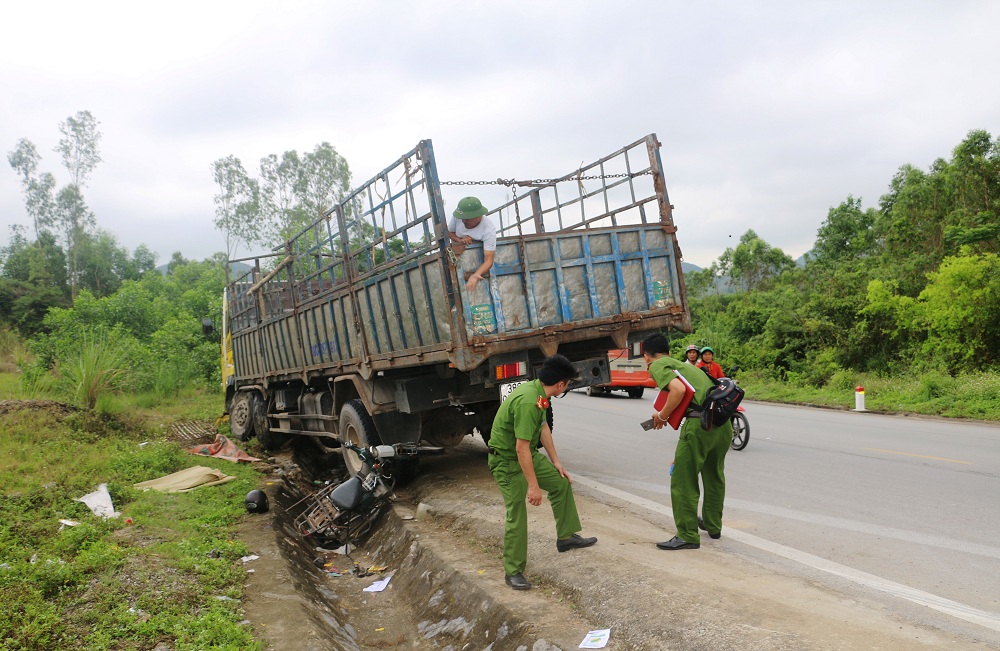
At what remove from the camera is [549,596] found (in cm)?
430

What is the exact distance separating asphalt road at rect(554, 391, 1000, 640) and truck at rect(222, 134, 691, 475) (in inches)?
69.8

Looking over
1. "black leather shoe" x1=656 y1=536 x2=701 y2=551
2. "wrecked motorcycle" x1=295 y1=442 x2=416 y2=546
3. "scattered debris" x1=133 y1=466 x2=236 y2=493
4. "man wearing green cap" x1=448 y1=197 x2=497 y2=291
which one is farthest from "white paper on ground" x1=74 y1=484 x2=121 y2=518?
"black leather shoe" x1=656 y1=536 x2=701 y2=551

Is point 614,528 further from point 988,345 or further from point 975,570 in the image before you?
point 988,345

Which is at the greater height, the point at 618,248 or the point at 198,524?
the point at 618,248

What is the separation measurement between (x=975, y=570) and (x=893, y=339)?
49.4 ft

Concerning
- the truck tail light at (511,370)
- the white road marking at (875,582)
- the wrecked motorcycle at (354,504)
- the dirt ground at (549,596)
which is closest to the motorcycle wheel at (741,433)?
the dirt ground at (549,596)

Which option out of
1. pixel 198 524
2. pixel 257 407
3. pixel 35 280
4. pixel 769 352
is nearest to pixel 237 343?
pixel 257 407

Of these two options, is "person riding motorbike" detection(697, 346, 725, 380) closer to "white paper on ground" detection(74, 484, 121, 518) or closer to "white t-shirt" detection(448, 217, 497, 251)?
"white t-shirt" detection(448, 217, 497, 251)

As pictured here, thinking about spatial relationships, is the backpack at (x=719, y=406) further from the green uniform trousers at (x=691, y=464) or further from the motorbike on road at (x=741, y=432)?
the motorbike on road at (x=741, y=432)

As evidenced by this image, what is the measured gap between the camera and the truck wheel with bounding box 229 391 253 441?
12.6 metres

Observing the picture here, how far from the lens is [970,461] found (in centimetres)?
775

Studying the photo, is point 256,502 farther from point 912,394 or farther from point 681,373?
point 912,394

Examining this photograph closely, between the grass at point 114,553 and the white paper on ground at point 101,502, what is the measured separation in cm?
10

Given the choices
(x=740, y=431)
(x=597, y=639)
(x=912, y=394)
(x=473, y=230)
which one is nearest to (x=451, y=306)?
(x=473, y=230)
